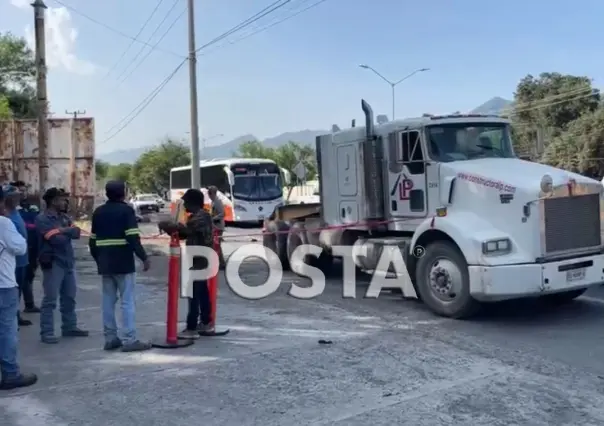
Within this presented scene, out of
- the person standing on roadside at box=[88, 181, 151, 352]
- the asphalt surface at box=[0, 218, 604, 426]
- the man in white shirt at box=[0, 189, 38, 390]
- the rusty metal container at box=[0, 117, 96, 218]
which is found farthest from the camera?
the rusty metal container at box=[0, 117, 96, 218]

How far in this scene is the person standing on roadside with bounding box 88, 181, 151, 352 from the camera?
740 cm

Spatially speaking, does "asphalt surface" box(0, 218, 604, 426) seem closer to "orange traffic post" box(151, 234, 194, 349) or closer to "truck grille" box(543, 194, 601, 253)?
"orange traffic post" box(151, 234, 194, 349)

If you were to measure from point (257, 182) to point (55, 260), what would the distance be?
909 inches

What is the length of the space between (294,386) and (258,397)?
0.41 m

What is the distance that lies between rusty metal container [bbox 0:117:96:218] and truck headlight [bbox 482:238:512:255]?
14.7 m

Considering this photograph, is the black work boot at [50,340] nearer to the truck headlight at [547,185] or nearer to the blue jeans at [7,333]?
the blue jeans at [7,333]

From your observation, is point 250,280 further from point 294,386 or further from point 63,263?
point 294,386

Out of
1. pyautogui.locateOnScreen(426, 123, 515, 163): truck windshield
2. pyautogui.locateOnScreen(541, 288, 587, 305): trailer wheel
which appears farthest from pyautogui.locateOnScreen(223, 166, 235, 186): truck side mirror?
pyautogui.locateOnScreen(541, 288, 587, 305): trailer wheel

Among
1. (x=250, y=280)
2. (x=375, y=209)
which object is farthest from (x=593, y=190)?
(x=250, y=280)

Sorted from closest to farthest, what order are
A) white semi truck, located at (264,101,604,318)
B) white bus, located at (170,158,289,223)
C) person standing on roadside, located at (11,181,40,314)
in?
white semi truck, located at (264,101,604,318)
person standing on roadside, located at (11,181,40,314)
white bus, located at (170,158,289,223)

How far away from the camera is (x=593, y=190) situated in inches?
349

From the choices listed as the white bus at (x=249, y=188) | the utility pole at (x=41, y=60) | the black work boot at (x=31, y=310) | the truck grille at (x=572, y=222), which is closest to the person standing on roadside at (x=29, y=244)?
the black work boot at (x=31, y=310)

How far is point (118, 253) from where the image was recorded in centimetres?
740

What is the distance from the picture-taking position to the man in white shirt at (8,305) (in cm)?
621
